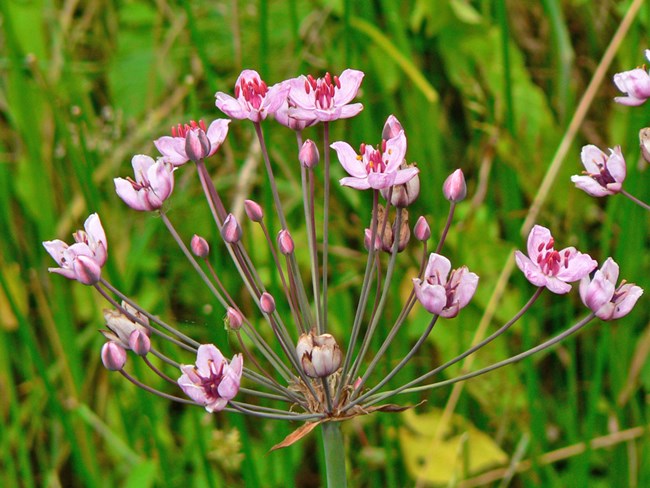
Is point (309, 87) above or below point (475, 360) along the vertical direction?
above

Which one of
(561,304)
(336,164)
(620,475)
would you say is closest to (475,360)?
(561,304)

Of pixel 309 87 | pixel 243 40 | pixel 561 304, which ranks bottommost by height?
pixel 561 304

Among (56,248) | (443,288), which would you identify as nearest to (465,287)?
(443,288)

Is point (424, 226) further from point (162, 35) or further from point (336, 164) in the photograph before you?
point (162, 35)

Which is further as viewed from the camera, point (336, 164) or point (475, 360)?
point (336, 164)

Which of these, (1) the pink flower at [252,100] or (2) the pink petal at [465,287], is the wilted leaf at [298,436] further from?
(1) the pink flower at [252,100]

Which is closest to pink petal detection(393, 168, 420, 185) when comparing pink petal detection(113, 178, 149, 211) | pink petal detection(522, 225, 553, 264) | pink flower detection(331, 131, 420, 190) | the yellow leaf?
pink flower detection(331, 131, 420, 190)

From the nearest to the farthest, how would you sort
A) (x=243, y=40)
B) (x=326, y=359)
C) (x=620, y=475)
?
1. (x=326, y=359)
2. (x=620, y=475)
3. (x=243, y=40)

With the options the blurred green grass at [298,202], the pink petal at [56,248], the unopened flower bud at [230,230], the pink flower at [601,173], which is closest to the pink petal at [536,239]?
the pink flower at [601,173]
